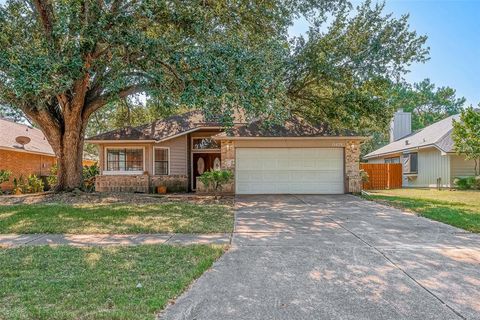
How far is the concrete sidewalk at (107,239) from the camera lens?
582 centimetres

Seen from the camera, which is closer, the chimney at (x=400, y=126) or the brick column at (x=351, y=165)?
the brick column at (x=351, y=165)

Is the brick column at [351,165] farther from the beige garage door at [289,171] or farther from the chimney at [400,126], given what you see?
the chimney at [400,126]

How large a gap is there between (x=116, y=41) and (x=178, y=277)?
7.19 meters

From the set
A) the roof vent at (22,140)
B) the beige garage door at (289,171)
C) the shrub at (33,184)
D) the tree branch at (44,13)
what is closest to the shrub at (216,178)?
the beige garage door at (289,171)

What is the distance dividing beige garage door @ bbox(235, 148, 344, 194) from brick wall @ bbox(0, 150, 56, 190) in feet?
42.0

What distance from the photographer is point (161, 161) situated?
55.8ft

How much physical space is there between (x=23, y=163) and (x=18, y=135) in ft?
6.99

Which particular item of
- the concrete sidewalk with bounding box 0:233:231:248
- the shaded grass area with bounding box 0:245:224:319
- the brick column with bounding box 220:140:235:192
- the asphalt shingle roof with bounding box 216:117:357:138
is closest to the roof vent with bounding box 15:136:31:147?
the asphalt shingle roof with bounding box 216:117:357:138

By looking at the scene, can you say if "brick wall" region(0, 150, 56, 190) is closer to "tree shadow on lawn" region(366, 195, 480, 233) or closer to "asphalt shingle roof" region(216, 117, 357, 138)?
"asphalt shingle roof" region(216, 117, 357, 138)

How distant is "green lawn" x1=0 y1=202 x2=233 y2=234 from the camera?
692 cm

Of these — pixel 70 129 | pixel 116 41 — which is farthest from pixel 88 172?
pixel 116 41

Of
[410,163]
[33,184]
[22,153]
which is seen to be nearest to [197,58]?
[33,184]

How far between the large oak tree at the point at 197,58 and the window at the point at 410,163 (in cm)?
945

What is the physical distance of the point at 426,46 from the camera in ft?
41.5
